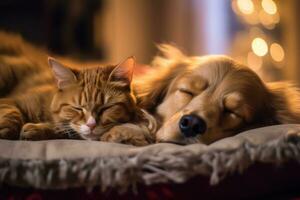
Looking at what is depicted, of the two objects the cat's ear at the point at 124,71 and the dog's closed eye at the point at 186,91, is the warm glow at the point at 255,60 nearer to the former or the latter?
the dog's closed eye at the point at 186,91

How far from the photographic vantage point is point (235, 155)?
97 cm

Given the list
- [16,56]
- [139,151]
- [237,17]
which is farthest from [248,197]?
[237,17]

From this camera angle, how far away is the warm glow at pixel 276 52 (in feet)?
12.1

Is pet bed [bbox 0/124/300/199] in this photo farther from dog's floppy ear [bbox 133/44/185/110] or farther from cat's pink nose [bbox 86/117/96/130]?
dog's floppy ear [bbox 133/44/185/110]

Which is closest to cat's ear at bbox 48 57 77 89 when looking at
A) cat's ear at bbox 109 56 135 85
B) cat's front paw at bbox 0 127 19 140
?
cat's ear at bbox 109 56 135 85

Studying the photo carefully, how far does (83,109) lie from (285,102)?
70 cm

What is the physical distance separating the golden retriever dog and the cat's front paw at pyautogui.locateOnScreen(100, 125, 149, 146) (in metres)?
0.08

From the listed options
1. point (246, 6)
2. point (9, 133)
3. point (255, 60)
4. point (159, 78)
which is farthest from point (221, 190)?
point (246, 6)

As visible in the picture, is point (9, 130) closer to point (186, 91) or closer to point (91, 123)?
point (91, 123)

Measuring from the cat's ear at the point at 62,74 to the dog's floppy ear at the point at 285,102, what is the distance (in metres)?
0.68

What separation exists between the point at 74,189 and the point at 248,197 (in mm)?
398

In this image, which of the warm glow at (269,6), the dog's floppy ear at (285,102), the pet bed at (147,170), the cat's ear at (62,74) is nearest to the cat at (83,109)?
the cat's ear at (62,74)

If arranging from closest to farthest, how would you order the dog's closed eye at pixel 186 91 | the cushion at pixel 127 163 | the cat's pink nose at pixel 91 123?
the cushion at pixel 127 163
the cat's pink nose at pixel 91 123
the dog's closed eye at pixel 186 91

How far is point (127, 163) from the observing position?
944 mm
